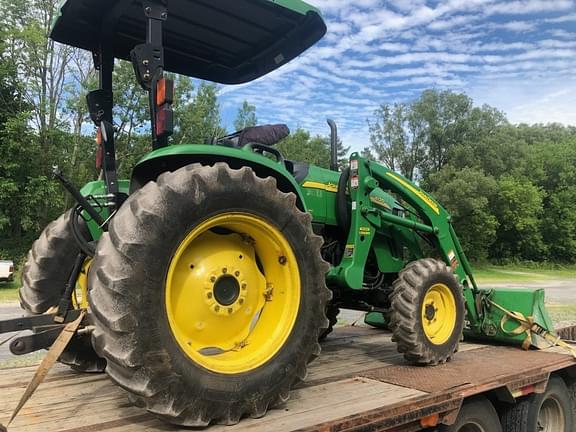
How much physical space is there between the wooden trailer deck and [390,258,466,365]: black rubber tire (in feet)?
0.36

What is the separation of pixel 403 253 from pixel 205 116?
25.7 meters

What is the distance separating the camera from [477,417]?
3.79 m

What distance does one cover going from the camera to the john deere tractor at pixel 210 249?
2.50 meters

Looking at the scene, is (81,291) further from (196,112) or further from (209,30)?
(196,112)

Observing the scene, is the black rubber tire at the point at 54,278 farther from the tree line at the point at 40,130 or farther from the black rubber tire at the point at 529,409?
the tree line at the point at 40,130

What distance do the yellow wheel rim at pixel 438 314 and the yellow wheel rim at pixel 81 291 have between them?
9.10ft

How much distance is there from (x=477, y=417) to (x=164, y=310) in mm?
2547

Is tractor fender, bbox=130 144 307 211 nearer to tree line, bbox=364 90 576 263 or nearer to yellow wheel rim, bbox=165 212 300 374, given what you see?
yellow wheel rim, bbox=165 212 300 374

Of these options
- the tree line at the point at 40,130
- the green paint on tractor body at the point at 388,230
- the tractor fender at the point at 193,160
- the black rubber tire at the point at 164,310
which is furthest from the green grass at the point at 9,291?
the black rubber tire at the point at 164,310

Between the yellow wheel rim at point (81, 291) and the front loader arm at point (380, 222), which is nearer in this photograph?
the yellow wheel rim at point (81, 291)

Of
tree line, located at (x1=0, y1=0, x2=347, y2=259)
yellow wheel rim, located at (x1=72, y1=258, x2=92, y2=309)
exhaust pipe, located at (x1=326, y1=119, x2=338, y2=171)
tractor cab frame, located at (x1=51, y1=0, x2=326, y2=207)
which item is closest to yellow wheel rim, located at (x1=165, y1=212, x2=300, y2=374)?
tractor cab frame, located at (x1=51, y1=0, x2=326, y2=207)

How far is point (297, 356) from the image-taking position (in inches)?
Result: 120

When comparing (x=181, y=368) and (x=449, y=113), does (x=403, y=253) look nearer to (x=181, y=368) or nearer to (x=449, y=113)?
(x=181, y=368)

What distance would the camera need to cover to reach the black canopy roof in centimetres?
357
